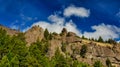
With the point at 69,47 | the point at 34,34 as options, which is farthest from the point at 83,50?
the point at 34,34

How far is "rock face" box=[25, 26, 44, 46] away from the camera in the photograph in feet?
521

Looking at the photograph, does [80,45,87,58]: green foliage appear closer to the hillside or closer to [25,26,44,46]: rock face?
the hillside

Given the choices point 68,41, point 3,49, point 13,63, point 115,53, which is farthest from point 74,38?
point 13,63

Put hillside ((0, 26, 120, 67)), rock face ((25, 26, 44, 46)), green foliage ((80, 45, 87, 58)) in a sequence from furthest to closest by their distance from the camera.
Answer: green foliage ((80, 45, 87, 58)) → rock face ((25, 26, 44, 46)) → hillside ((0, 26, 120, 67))

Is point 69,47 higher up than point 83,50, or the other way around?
point 69,47

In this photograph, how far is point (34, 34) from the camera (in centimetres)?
16650

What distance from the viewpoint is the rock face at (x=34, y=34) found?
158663 mm

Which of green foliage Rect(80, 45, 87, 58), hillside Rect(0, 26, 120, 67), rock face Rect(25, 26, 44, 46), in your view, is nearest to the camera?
hillside Rect(0, 26, 120, 67)

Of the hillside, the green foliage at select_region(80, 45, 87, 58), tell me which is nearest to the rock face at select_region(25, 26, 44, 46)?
the hillside

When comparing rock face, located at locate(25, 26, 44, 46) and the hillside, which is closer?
the hillside

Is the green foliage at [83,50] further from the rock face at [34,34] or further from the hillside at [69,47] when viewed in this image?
the rock face at [34,34]

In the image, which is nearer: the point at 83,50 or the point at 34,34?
the point at 83,50

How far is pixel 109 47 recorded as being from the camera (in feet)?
589

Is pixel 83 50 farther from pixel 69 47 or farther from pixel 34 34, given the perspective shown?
pixel 34 34
